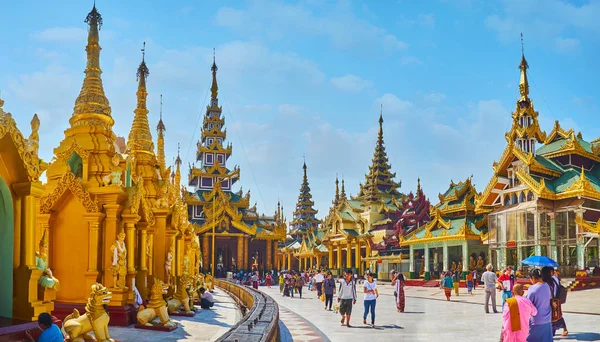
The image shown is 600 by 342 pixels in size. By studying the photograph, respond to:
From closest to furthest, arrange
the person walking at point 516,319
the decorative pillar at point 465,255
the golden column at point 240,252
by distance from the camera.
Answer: the person walking at point 516,319
the decorative pillar at point 465,255
the golden column at point 240,252

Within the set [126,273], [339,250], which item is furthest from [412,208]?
[126,273]

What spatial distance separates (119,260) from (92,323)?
3.88 metres

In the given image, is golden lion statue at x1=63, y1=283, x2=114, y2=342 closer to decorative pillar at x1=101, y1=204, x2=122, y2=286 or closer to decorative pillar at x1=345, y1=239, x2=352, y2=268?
decorative pillar at x1=101, y1=204, x2=122, y2=286

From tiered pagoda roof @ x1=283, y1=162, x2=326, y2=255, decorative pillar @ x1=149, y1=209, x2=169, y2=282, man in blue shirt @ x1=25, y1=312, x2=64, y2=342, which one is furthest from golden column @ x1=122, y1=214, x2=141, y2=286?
tiered pagoda roof @ x1=283, y1=162, x2=326, y2=255

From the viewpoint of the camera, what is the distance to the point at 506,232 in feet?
134

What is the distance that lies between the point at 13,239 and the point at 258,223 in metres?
63.9

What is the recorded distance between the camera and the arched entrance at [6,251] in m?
8.39

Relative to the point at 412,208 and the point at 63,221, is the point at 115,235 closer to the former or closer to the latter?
the point at 63,221

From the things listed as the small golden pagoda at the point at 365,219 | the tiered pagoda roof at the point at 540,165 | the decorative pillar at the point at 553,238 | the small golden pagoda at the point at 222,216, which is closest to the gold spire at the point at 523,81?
the tiered pagoda roof at the point at 540,165

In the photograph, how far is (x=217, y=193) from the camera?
68875 mm

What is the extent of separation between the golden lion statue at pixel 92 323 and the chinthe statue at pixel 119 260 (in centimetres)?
358

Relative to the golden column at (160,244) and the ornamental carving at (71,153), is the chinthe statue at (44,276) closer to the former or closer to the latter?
the ornamental carving at (71,153)

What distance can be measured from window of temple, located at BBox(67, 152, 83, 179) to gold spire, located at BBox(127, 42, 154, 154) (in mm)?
5330

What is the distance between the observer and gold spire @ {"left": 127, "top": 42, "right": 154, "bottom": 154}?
67.1 ft
